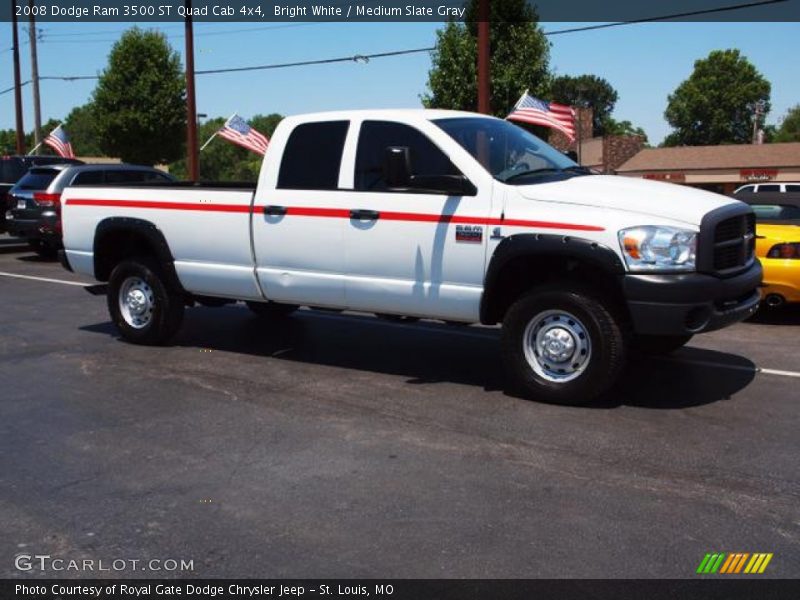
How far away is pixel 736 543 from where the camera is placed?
370 centimetres

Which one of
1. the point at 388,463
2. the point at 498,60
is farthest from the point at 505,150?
the point at 498,60

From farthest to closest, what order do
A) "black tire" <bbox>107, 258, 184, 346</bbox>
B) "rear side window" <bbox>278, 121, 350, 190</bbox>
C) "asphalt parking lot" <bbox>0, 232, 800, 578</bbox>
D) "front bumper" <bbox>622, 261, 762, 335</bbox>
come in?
"black tire" <bbox>107, 258, 184, 346</bbox> < "rear side window" <bbox>278, 121, 350, 190</bbox> < "front bumper" <bbox>622, 261, 762, 335</bbox> < "asphalt parking lot" <bbox>0, 232, 800, 578</bbox>

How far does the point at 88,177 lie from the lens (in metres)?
14.8

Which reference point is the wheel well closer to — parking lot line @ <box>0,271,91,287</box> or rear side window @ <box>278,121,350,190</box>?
rear side window @ <box>278,121,350,190</box>

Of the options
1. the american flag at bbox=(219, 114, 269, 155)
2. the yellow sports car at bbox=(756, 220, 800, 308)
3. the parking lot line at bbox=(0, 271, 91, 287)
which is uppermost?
the american flag at bbox=(219, 114, 269, 155)

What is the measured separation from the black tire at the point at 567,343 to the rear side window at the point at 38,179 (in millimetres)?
12017

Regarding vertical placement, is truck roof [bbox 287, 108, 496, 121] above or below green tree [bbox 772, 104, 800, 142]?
below

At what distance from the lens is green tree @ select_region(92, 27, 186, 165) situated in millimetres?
35531

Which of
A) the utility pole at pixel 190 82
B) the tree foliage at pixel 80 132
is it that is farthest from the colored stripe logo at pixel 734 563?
the tree foliage at pixel 80 132

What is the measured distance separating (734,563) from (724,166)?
172 feet

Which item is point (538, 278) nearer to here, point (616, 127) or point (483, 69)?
point (483, 69)

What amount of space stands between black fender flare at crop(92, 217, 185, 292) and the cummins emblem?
295cm

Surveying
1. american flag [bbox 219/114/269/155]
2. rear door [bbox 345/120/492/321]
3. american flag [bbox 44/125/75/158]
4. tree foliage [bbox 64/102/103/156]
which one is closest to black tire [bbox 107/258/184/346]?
rear door [bbox 345/120/492/321]

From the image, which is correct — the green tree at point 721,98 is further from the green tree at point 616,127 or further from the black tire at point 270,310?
the black tire at point 270,310
